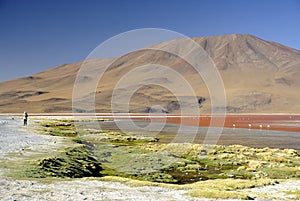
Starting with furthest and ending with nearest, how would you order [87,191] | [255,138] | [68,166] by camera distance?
[255,138], [68,166], [87,191]

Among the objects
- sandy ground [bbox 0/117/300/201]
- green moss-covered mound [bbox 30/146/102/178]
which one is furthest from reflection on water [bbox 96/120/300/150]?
sandy ground [bbox 0/117/300/201]

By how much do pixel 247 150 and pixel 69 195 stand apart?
92.5 ft

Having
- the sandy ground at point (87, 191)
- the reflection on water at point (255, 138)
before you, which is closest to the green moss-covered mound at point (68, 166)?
the sandy ground at point (87, 191)

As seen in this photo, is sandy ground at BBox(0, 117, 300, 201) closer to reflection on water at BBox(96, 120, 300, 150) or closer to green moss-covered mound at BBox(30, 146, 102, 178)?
green moss-covered mound at BBox(30, 146, 102, 178)

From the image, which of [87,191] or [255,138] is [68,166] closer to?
[87,191]

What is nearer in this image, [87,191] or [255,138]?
[87,191]

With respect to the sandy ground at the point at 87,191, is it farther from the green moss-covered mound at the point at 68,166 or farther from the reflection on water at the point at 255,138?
the reflection on water at the point at 255,138

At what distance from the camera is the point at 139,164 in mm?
29875

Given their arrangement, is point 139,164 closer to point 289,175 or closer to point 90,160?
point 90,160

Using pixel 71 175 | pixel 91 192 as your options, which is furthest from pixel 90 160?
pixel 91 192

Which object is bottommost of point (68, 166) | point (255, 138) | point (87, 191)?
point (87, 191)

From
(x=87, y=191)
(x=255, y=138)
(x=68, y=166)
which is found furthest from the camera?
(x=255, y=138)

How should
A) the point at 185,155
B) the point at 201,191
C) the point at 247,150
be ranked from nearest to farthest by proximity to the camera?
the point at 201,191
the point at 185,155
the point at 247,150

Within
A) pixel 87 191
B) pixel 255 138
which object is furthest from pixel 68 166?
pixel 255 138
